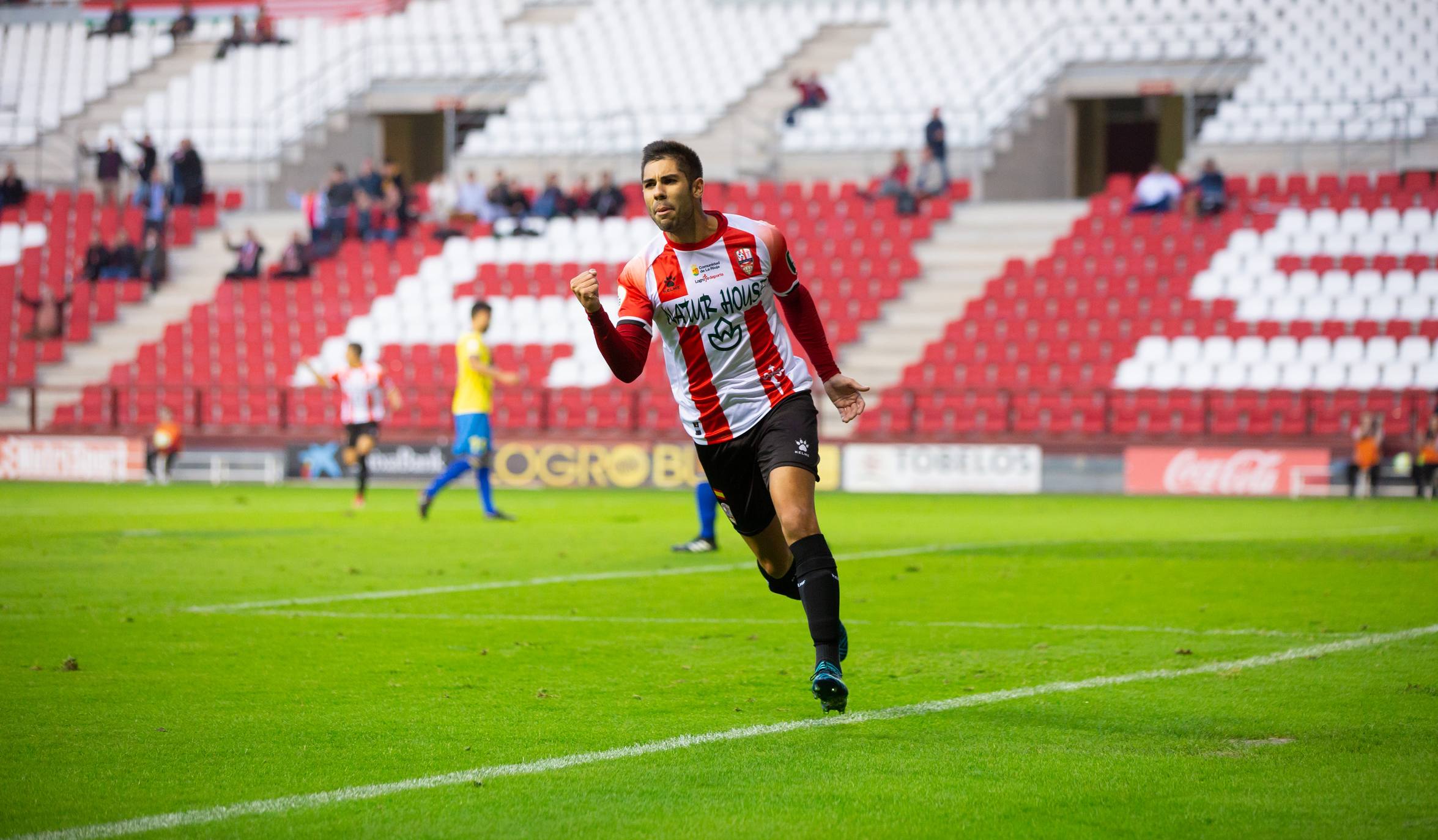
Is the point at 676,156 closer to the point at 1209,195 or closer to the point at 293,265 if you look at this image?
the point at 1209,195

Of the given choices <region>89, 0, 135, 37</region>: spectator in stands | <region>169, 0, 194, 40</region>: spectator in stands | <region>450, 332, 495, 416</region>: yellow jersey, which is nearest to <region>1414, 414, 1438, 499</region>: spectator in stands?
<region>450, 332, 495, 416</region>: yellow jersey

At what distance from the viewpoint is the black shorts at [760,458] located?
6895mm

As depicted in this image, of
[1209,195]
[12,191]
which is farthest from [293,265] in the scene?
[1209,195]

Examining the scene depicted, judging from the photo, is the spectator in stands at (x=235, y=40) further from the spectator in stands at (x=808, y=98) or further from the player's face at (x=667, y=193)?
the player's face at (x=667, y=193)

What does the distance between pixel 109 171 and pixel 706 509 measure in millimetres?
26590

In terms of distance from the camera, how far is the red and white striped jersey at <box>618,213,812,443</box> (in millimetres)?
7059

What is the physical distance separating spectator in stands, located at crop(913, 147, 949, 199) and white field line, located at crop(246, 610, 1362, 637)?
2372cm

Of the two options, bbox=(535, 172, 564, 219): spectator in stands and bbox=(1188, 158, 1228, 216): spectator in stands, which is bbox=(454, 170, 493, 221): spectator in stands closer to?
bbox=(535, 172, 564, 219): spectator in stands

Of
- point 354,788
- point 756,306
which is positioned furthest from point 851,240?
point 354,788

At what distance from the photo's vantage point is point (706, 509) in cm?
1424

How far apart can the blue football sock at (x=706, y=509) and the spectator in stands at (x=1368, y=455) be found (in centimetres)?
1299

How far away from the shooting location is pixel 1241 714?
6.57 meters

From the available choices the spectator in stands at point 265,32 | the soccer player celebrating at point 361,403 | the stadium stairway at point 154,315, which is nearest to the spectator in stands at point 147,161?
the stadium stairway at point 154,315

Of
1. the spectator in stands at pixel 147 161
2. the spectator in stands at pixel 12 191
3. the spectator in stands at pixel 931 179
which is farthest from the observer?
the spectator in stands at pixel 12 191
